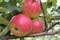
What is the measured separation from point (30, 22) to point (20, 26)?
25 millimetres

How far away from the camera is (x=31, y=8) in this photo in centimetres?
38

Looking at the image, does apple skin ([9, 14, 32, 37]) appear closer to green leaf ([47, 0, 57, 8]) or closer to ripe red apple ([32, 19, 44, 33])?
ripe red apple ([32, 19, 44, 33])

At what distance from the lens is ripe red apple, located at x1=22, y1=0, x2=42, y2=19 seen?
380 mm

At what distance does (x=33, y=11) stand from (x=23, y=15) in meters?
0.03

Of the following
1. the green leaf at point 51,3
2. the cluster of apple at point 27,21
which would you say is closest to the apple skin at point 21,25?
the cluster of apple at point 27,21

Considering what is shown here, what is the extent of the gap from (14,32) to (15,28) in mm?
11

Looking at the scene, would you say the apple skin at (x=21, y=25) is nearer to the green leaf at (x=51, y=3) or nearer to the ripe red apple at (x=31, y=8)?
the ripe red apple at (x=31, y=8)

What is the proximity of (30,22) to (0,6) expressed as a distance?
79mm

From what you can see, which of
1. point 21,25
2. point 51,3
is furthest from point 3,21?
point 51,3

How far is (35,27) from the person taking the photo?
0.38m

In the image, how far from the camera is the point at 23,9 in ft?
1.25

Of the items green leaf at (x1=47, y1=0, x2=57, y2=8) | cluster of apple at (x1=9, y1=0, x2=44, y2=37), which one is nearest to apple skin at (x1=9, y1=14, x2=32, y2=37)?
cluster of apple at (x1=9, y1=0, x2=44, y2=37)

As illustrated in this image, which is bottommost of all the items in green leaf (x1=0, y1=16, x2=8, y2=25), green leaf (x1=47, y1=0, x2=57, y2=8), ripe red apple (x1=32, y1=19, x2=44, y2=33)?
ripe red apple (x1=32, y1=19, x2=44, y2=33)

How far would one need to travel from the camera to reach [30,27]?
36 cm
